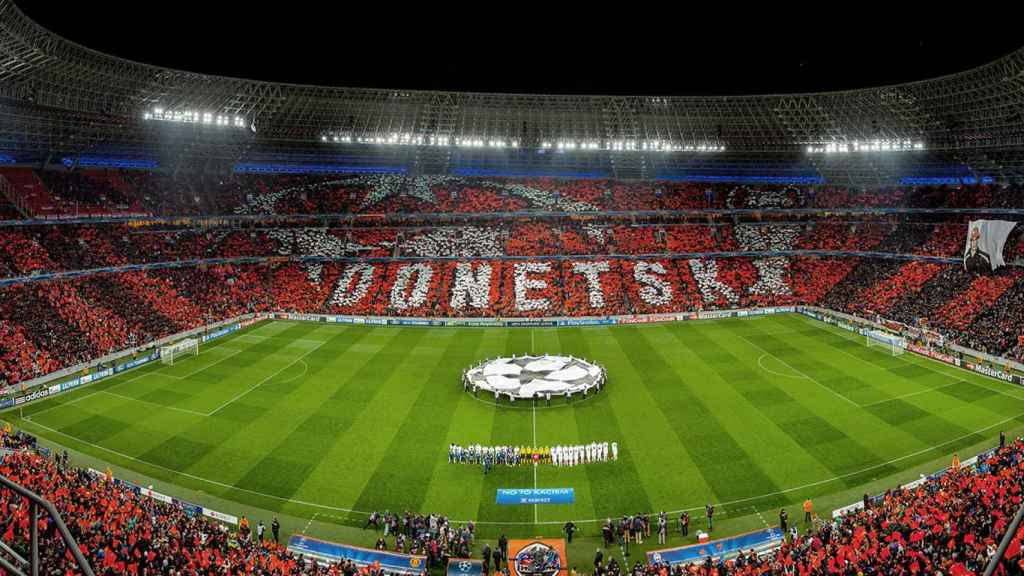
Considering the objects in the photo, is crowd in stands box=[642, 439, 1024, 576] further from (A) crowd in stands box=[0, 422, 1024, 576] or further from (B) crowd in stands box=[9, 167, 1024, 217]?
(B) crowd in stands box=[9, 167, 1024, 217]

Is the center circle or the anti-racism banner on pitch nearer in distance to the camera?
the anti-racism banner on pitch

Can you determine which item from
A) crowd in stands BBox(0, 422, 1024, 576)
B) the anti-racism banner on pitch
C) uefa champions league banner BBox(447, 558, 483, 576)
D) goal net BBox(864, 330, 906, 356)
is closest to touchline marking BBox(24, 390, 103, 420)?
crowd in stands BBox(0, 422, 1024, 576)

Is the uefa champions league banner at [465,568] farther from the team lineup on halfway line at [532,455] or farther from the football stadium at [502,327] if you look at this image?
the team lineup on halfway line at [532,455]

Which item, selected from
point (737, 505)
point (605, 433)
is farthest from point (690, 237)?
point (737, 505)

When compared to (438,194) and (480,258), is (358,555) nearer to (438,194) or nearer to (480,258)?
(480,258)

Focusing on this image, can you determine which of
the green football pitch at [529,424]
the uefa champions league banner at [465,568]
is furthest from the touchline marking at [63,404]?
the uefa champions league banner at [465,568]
